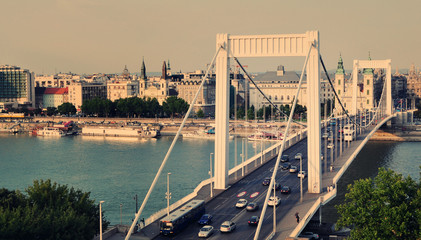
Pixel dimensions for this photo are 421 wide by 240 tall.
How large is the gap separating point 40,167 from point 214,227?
26060 millimetres

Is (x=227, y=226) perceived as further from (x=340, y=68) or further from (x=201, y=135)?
(x=340, y=68)

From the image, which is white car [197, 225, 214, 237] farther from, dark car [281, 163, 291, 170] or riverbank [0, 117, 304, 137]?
riverbank [0, 117, 304, 137]

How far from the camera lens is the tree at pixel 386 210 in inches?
666

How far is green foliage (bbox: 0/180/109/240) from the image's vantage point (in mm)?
17250

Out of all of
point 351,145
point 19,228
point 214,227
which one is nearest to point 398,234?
point 214,227

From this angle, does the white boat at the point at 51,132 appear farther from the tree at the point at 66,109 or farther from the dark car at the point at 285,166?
the dark car at the point at 285,166

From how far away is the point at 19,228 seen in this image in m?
17.2

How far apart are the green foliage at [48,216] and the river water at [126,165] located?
592 centimetres

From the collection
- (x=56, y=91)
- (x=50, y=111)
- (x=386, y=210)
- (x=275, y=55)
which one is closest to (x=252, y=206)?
(x=386, y=210)

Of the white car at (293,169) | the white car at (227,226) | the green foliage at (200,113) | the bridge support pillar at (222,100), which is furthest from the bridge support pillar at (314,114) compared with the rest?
the green foliage at (200,113)

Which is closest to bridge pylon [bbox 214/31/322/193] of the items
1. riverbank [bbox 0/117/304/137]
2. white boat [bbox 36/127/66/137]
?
riverbank [bbox 0/117/304/137]

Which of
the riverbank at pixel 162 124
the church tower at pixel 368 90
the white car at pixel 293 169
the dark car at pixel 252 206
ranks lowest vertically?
the dark car at pixel 252 206

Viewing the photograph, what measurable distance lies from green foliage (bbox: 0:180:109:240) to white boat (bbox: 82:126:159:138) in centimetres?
4920

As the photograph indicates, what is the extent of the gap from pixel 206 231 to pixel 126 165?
25.2 meters
